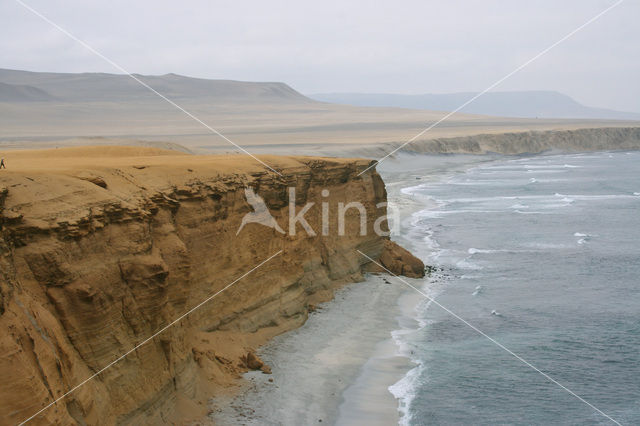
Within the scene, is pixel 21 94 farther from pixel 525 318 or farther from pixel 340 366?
pixel 340 366

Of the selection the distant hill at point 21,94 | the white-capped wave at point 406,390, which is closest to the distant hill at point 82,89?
the distant hill at point 21,94

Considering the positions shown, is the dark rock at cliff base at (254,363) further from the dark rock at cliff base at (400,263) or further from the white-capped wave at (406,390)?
the dark rock at cliff base at (400,263)

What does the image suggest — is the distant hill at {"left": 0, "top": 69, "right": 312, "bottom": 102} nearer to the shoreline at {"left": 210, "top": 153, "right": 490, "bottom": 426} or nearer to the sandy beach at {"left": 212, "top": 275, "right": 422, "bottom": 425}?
the shoreline at {"left": 210, "top": 153, "right": 490, "bottom": 426}

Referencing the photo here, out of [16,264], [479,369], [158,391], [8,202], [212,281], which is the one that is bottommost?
[479,369]

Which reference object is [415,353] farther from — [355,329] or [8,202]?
[8,202]

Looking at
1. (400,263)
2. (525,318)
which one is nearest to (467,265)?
(400,263)

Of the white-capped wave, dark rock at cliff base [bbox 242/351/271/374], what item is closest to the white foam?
the white-capped wave

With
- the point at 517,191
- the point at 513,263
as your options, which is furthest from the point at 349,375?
the point at 517,191
